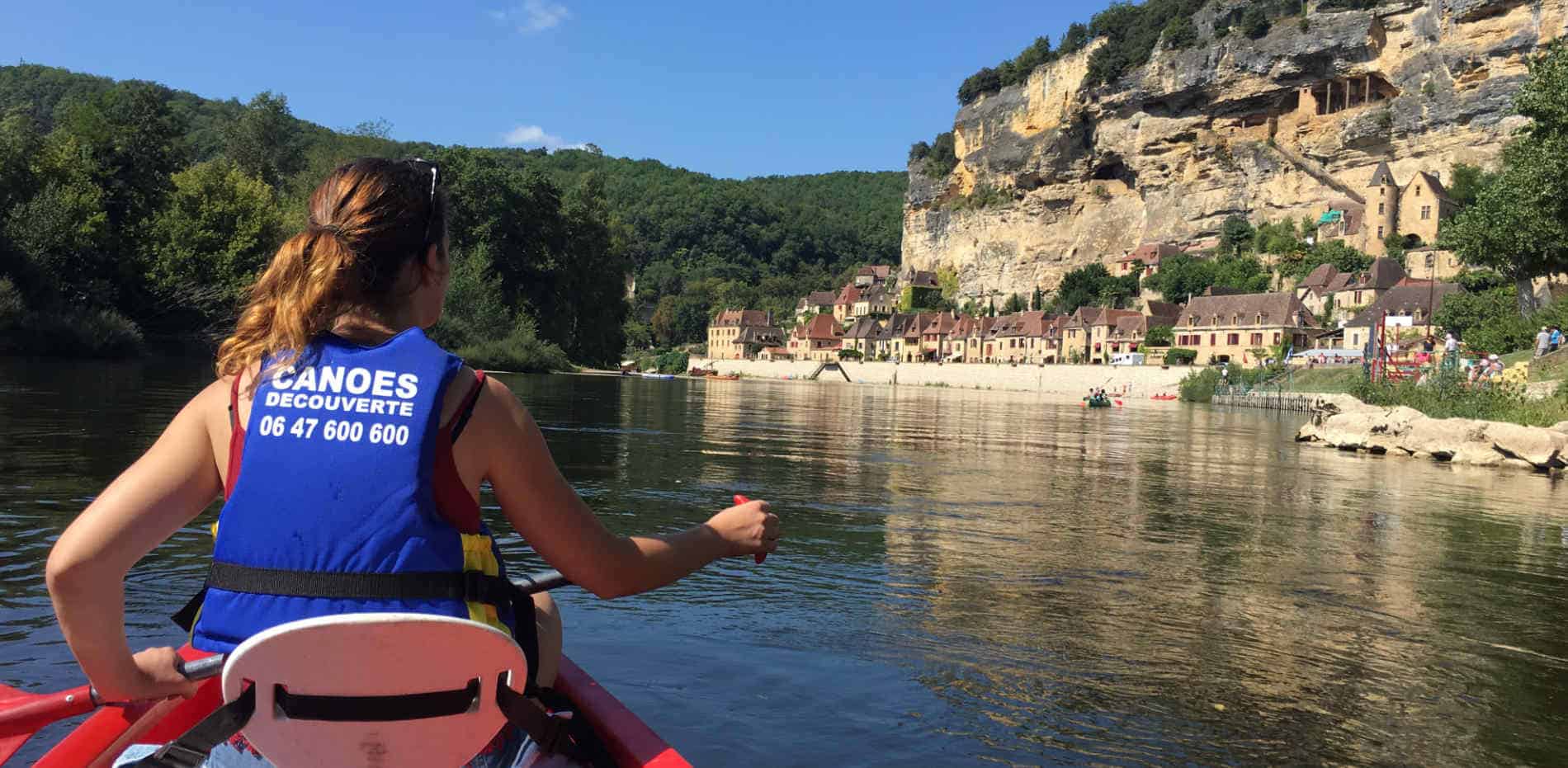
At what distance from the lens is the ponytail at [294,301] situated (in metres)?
1.98

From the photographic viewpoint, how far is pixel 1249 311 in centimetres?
8031

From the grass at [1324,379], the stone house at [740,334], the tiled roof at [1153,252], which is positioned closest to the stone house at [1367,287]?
the tiled roof at [1153,252]

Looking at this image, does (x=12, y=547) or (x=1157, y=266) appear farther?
(x=1157, y=266)

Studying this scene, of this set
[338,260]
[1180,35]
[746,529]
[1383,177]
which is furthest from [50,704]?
[1180,35]

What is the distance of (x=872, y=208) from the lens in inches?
7495

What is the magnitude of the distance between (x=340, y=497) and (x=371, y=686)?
1.04 ft

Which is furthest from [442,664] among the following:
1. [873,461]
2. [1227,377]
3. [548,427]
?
[1227,377]

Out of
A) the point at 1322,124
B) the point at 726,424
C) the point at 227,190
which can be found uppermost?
the point at 1322,124

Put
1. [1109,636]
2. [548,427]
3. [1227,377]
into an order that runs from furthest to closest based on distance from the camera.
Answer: [1227,377] → [548,427] → [1109,636]

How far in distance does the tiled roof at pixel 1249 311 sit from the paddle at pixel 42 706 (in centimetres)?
8351

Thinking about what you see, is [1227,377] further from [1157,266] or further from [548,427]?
[548,427]

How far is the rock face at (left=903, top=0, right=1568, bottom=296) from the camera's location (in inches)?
3228

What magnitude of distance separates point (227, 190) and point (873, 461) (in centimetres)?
4327

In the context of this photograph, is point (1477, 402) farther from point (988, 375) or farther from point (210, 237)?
point (988, 375)
